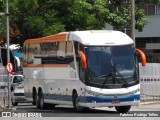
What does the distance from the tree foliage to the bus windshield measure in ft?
43.6

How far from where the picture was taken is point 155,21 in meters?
65.3

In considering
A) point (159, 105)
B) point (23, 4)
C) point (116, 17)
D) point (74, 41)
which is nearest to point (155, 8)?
point (116, 17)

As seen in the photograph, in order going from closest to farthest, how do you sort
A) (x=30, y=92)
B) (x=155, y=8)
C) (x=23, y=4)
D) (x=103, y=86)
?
1. (x=103, y=86)
2. (x=30, y=92)
3. (x=23, y=4)
4. (x=155, y=8)

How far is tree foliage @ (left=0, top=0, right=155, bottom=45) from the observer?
39.0 metres

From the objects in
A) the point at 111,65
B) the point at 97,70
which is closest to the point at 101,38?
the point at 111,65

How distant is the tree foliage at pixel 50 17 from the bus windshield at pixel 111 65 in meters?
13.3

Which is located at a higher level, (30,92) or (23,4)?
(23,4)

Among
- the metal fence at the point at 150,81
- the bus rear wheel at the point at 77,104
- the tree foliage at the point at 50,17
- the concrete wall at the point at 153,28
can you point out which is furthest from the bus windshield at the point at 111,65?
the concrete wall at the point at 153,28

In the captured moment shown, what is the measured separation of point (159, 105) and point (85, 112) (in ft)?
24.2

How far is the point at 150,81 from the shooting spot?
3734 cm

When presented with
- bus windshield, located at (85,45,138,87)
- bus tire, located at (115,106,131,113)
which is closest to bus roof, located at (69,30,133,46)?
→ bus windshield, located at (85,45,138,87)

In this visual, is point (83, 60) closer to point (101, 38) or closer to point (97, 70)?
point (97, 70)

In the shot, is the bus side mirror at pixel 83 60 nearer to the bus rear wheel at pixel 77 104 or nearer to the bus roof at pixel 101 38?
the bus roof at pixel 101 38

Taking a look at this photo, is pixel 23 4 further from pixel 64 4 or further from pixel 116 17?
pixel 116 17
